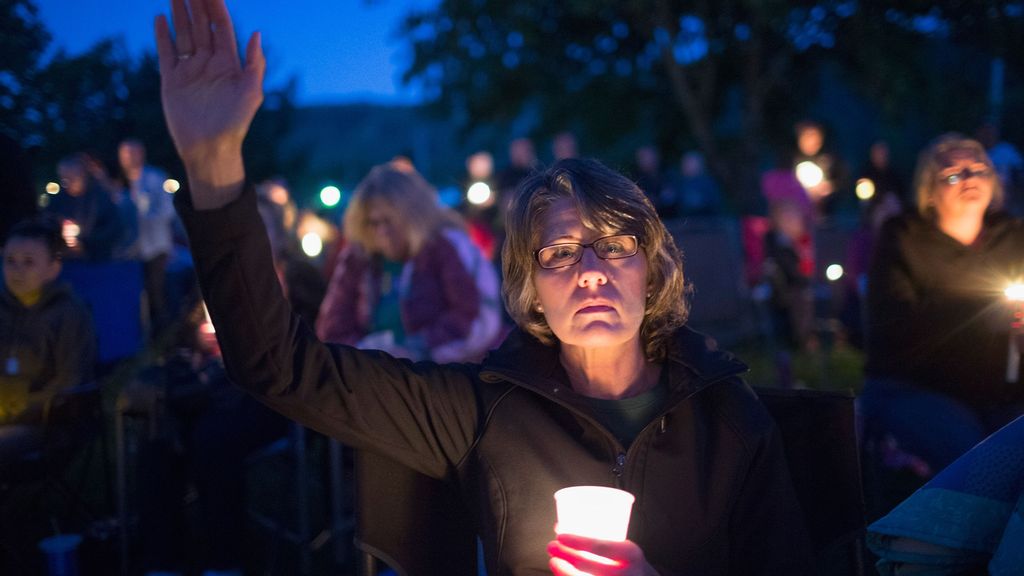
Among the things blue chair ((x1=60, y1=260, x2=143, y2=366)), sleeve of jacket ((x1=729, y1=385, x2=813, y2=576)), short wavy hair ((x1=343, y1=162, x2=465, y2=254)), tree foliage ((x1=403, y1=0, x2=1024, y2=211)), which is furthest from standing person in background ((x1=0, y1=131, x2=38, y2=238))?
tree foliage ((x1=403, y1=0, x2=1024, y2=211))

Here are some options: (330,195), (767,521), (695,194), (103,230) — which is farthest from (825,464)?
(695,194)

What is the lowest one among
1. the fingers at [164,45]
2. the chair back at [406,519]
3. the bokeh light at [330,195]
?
the chair back at [406,519]

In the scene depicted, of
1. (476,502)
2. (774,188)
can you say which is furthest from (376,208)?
(774,188)

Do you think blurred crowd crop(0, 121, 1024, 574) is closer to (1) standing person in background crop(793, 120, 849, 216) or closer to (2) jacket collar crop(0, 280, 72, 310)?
(2) jacket collar crop(0, 280, 72, 310)

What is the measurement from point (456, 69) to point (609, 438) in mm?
14674

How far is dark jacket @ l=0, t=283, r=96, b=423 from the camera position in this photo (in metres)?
3.99

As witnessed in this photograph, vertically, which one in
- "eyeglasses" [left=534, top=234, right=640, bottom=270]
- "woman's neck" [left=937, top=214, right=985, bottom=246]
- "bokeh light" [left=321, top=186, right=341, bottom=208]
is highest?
"bokeh light" [left=321, top=186, right=341, bottom=208]

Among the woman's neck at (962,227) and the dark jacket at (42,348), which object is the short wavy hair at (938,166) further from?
the dark jacket at (42,348)

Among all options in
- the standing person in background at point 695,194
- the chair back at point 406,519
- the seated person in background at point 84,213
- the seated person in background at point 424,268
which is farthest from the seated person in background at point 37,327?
the standing person in background at point 695,194

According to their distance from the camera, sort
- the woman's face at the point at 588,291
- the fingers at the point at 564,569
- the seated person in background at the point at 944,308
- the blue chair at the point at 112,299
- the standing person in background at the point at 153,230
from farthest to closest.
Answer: the standing person in background at the point at 153,230
the blue chair at the point at 112,299
the seated person in background at the point at 944,308
the woman's face at the point at 588,291
the fingers at the point at 564,569

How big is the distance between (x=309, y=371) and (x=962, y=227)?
3.15 meters

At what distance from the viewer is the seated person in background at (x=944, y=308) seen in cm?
367

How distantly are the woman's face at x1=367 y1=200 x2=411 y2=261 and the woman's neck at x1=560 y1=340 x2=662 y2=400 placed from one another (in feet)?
8.12

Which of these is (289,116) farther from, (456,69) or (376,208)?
(376,208)
